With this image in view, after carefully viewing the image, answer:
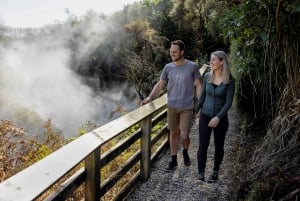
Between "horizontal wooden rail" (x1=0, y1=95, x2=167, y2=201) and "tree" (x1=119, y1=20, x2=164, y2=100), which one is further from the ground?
"horizontal wooden rail" (x1=0, y1=95, x2=167, y2=201)

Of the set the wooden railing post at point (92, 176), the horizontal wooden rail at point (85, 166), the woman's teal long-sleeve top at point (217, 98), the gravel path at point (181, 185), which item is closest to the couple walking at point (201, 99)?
the woman's teal long-sleeve top at point (217, 98)

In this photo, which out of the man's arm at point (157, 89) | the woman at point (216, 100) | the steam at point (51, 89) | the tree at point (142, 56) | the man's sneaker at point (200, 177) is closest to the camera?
the woman at point (216, 100)

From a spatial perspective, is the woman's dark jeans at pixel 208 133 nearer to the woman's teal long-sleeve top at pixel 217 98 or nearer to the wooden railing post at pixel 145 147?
the woman's teal long-sleeve top at pixel 217 98

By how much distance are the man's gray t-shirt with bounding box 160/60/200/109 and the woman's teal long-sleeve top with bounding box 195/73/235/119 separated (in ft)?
0.93

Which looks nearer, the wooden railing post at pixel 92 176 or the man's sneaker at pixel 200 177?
the wooden railing post at pixel 92 176

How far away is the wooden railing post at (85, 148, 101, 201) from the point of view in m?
2.77

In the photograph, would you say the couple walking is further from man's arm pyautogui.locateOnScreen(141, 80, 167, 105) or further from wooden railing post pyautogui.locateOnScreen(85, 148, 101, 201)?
wooden railing post pyautogui.locateOnScreen(85, 148, 101, 201)

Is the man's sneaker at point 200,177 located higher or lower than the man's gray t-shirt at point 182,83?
lower

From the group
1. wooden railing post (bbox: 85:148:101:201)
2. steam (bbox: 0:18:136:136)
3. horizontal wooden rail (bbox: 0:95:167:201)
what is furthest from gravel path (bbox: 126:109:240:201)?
steam (bbox: 0:18:136:136)

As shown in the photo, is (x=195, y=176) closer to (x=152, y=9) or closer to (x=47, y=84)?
(x=152, y=9)

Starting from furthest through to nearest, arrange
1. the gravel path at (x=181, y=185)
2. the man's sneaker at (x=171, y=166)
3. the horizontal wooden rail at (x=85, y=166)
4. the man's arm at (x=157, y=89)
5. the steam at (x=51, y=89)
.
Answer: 1. the steam at (x=51, y=89)
2. the man's sneaker at (x=171, y=166)
3. the man's arm at (x=157, y=89)
4. the gravel path at (x=181, y=185)
5. the horizontal wooden rail at (x=85, y=166)

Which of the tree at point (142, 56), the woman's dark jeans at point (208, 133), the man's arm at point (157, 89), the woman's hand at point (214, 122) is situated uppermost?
the man's arm at point (157, 89)

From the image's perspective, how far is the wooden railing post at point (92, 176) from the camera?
2.77 meters

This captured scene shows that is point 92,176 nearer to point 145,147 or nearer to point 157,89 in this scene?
point 145,147
